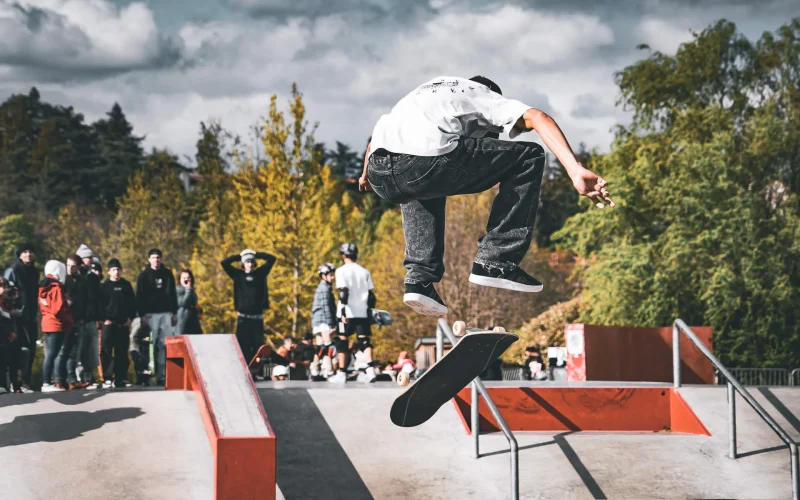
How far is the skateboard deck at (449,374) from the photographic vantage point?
220 inches

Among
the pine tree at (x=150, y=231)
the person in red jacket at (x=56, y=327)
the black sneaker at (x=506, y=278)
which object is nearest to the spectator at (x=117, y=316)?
the person in red jacket at (x=56, y=327)

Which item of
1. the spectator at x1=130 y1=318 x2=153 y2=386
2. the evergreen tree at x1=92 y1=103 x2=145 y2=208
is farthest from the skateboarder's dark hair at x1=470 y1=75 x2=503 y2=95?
the evergreen tree at x1=92 y1=103 x2=145 y2=208

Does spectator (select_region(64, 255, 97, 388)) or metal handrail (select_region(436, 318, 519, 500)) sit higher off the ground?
spectator (select_region(64, 255, 97, 388))

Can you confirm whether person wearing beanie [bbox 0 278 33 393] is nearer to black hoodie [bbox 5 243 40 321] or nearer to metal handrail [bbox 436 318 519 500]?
black hoodie [bbox 5 243 40 321]

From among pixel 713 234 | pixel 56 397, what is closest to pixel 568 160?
pixel 56 397

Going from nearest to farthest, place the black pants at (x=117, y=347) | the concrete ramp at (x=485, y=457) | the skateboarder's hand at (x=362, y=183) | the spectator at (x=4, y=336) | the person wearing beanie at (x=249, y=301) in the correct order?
1. the skateboarder's hand at (x=362, y=183)
2. the concrete ramp at (x=485, y=457)
3. the spectator at (x=4, y=336)
4. the black pants at (x=117, y=347)
5. the person wearing beanie at (x=249, y=301)

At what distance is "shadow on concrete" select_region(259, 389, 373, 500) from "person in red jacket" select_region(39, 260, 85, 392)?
220cm

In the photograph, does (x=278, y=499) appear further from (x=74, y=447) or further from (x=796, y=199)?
(x=796, y=199)

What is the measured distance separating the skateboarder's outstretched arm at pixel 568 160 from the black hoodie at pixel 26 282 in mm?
7837

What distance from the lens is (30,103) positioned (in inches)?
3113

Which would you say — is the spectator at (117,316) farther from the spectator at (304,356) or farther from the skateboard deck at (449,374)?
the skateboard deck at (449,374)

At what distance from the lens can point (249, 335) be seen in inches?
452

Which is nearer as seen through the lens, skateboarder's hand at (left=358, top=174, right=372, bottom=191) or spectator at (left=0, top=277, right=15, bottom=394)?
skateboarder's hand at (left=358, top=174, right=372, bottom=191)

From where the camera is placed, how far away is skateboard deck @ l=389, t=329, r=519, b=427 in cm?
558
